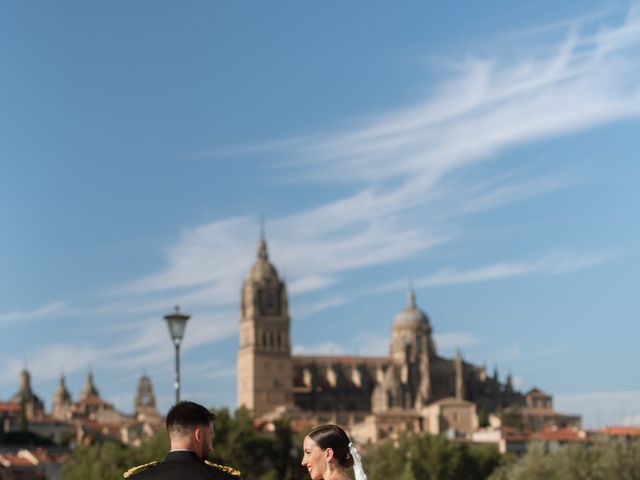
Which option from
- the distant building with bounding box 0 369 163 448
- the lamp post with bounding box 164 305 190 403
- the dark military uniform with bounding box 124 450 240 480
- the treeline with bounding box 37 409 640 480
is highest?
the distant building with bounding box 0 369 163 448

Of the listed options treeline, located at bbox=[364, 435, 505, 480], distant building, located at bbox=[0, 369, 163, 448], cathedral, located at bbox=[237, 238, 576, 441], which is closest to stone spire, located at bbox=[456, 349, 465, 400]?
cathedral, located at bbox=[237, 238, 576, 441]

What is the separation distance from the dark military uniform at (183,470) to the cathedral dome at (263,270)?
155m

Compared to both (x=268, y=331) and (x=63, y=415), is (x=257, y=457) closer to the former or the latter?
(x=268, y=331)

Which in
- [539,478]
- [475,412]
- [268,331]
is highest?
[268,331]

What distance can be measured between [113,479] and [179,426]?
263 feet

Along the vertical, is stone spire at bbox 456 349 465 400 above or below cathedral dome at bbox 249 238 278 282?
below

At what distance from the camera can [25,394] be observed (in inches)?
7451

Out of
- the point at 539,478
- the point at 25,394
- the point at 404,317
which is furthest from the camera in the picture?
the point at 25,394

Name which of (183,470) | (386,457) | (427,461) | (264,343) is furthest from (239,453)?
(183,470)

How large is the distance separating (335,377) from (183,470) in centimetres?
15621

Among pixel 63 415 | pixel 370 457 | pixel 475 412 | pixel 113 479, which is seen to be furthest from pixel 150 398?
pixel 113 479

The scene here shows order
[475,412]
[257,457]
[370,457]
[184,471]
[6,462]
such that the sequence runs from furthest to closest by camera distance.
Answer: [475,412] → [6,462] → [370,457] → [257,457] → [184,471]

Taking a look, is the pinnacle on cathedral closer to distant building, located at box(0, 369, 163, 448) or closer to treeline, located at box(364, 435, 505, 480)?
distant building, located at box(0, 369, 163, 448)

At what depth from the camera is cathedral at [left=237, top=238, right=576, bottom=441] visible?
156 metres
